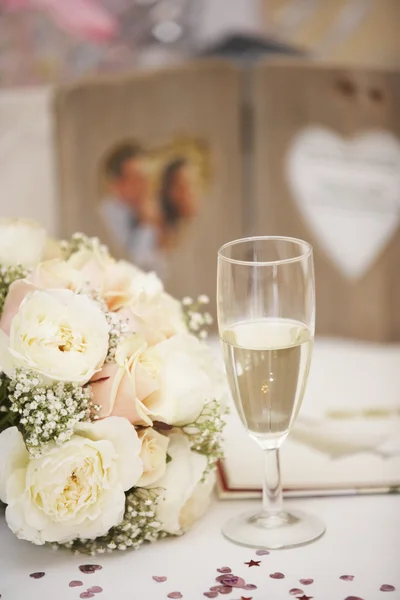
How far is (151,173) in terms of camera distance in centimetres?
250

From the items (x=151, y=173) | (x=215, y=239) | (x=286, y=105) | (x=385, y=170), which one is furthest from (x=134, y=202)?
(x=385, y=170)

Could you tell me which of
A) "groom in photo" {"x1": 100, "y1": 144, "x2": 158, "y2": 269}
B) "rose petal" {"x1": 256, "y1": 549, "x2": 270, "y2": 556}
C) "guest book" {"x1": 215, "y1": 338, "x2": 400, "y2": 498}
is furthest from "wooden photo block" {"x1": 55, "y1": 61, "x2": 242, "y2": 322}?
"rose petal" {"x1": 256, "y1": 549, "x2": 270, "y2": 556}

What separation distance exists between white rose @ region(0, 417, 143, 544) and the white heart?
171 centimetres

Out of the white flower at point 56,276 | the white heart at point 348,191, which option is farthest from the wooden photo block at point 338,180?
the white flower at point 56,276

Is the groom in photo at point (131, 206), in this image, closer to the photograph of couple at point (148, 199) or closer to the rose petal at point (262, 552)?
the photograph of couple at point (148, 199)

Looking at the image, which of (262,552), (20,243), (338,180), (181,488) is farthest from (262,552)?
(338,180)

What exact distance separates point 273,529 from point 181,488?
115 millimetres

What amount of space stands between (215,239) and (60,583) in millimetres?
1746

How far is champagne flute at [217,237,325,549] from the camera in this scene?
89cm

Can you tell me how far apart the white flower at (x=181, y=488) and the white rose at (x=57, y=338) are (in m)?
0.13

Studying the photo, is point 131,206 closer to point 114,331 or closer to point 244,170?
point 244,170

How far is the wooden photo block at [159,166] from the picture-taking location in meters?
2.43

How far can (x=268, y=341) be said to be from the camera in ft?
2.93

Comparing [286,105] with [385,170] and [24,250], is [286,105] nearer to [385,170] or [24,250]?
[385,170]
